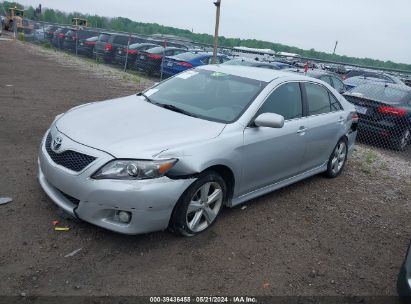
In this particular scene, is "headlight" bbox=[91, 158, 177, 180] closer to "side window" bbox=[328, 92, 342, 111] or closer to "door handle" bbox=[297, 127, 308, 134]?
"door handle" bbox=[297, 127, 308, 134]

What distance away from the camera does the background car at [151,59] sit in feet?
58.4

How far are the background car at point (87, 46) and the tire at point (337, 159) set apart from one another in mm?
19892

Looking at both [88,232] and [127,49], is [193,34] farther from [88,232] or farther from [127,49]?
[88,232]

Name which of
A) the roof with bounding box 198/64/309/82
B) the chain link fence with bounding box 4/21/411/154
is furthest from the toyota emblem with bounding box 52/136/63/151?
the chain link fence with bounding box 4/21/411/154

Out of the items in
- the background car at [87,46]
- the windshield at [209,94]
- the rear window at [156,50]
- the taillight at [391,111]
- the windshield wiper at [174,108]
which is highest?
the windshield at [209,94]

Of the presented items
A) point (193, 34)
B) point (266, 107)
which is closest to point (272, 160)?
point (266, 107)

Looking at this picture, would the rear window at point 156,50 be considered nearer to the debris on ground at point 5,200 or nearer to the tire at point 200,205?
the debris on ground at point 5,200

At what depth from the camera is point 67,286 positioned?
Answer: 3.07m

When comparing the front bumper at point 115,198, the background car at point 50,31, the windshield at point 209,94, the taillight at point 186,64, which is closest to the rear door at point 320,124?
the windshield at point 209,94

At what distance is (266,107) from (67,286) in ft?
8.93

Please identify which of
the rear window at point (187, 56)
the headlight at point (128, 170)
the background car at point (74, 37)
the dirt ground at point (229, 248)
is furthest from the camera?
the background car at point (74, 37)

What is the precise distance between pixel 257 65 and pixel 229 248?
1218 cm

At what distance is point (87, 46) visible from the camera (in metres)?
23.7

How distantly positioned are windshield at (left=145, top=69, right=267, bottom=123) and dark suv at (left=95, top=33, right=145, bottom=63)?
16603 millimetres
